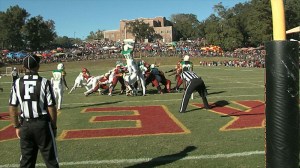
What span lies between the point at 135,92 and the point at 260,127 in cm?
943

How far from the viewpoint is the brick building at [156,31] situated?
474ft

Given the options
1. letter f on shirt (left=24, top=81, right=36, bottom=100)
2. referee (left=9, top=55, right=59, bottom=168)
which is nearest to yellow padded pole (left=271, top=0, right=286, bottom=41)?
referee (left=9, top=55, right=59, bottom=168)

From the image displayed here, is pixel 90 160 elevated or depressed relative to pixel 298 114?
depressed

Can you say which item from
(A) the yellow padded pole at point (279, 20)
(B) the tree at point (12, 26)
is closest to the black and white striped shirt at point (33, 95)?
(A) the yellow padded pole at point (279, 20)

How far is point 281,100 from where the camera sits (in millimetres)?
4223

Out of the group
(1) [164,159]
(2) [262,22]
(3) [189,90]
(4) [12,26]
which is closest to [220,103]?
(3) [189,90]

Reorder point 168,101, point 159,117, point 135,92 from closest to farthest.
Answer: point 159,117
point 168,101
point 135,92

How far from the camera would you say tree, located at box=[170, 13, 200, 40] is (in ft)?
459

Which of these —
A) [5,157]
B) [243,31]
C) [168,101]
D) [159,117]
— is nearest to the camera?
[5,157]

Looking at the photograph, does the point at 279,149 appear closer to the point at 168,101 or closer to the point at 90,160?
the point at 90,160

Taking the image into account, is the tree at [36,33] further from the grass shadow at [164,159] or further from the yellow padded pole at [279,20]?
the yellow padded pole at [279,20]

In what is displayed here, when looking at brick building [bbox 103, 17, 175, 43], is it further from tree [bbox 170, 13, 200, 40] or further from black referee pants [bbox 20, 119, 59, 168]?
black referee pants [bbox 20, 119, 59, 168]

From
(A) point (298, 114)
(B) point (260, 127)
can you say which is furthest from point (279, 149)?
(B) point (260, 127)

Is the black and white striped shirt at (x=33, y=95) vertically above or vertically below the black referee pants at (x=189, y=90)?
above
